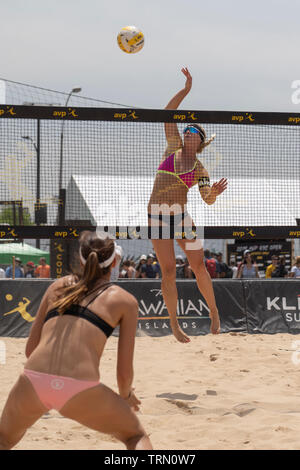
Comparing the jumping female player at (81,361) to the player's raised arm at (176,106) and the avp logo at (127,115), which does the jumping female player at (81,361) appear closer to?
the player's raised arm at (176,106)

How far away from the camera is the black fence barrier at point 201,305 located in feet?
36.6

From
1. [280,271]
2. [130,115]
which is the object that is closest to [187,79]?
[130,115]

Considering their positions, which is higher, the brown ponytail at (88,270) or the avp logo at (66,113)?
the avp logo at (66,113)

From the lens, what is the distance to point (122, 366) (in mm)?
3203

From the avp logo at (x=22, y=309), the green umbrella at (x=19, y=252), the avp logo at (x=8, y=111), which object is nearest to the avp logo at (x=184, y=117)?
the avp logo at (x=8, y=111)

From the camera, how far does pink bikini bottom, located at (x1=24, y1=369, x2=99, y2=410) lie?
292 centimetres

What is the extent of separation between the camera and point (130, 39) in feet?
19.4

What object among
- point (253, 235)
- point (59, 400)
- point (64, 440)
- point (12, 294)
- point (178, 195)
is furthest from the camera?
point (12, 294)

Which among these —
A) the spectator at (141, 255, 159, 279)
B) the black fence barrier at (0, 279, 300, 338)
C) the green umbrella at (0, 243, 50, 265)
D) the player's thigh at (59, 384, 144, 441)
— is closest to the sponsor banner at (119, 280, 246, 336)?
the black fence barrier at (0, 279, 300, 338)

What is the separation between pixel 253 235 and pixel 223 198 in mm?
1995

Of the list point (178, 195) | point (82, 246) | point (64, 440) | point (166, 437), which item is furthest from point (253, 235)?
point (82, 246)

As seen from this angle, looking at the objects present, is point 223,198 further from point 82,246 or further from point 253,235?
point 82,246

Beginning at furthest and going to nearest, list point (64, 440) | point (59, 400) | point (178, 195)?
point (178, 195) → point (64, 440) → point (59, 400)

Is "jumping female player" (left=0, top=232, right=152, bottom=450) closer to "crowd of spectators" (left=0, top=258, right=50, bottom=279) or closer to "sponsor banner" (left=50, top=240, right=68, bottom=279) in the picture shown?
"sponsor banner" (left=50, top=240, right=68, bottom=279)
